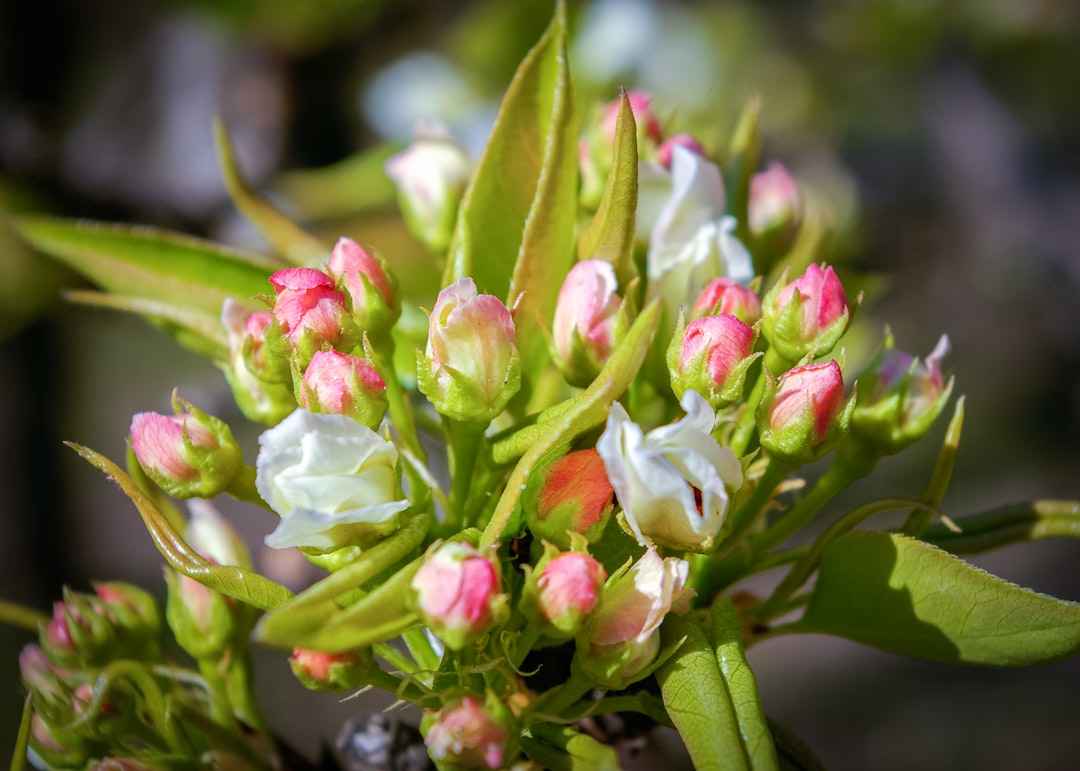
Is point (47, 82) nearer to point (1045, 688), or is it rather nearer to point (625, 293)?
point (625, 293)

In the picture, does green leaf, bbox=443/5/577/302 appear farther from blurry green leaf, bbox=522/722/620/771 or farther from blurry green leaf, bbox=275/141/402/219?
blurry green leaf, bbox=275/141/402/219

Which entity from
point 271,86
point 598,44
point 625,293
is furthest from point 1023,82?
point 625,293

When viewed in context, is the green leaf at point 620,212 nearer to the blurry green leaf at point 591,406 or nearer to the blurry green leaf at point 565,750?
the blurry green leaf at point 591,406

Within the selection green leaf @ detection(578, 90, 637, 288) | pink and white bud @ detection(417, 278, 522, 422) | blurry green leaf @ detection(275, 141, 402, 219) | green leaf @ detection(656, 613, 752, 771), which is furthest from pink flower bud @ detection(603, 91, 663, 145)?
blurry green leaf @ detection(275, 141, 402, 219)

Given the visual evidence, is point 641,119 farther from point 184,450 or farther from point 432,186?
point 184,450

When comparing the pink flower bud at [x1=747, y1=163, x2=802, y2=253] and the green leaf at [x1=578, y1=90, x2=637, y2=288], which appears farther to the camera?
the pink flower bud at [x1=747, y1=163, x2=802, y2=253]
